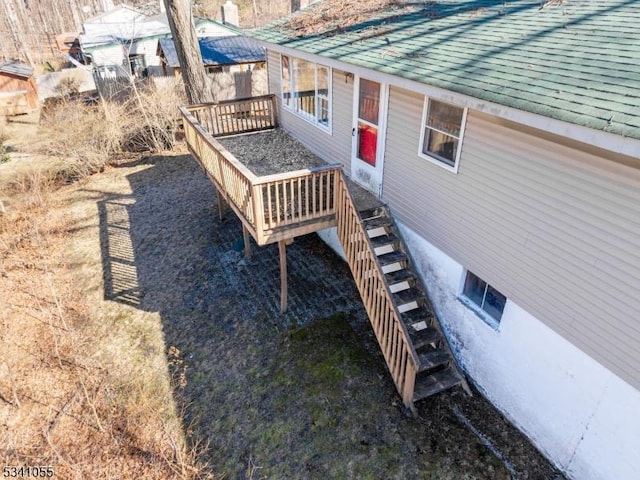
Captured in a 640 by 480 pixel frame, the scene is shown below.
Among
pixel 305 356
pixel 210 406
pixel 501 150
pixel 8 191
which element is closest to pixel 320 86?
pixel 501 150

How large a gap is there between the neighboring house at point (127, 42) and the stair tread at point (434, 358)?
88.9 ft

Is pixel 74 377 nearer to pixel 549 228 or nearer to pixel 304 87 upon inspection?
pixel 549 228

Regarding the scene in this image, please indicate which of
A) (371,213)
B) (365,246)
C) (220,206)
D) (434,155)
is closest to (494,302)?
(365,246)

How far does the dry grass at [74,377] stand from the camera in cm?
592

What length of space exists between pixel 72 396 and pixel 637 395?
8.13m

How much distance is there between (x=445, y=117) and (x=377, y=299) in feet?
10.0

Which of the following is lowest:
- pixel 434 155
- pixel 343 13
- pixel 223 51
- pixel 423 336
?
pixel 423 336

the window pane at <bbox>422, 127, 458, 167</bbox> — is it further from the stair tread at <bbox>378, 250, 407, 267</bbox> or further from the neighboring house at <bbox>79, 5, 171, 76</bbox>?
the neighboring house at <bbox>79, 5, 171, 76</bbox>

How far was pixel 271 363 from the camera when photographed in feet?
24.0

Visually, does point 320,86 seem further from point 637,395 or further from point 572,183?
point 637,395

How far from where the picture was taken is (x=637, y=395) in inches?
170

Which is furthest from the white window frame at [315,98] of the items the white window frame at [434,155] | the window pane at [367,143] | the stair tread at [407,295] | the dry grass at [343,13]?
the stair tread at [407,295]

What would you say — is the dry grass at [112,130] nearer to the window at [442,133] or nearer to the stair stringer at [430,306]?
the stair stringer at [430,306]

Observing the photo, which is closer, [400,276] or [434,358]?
[434,358]
